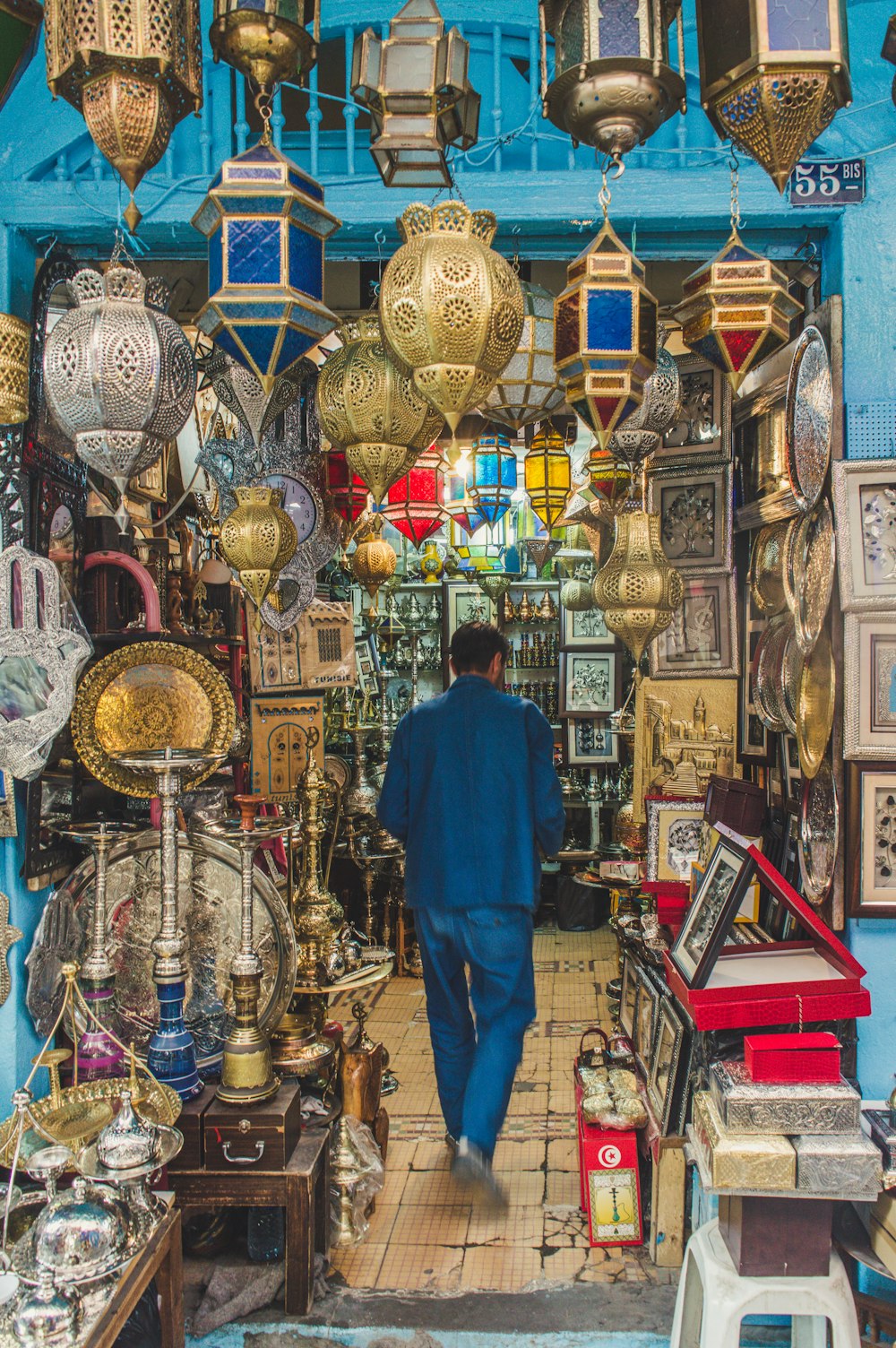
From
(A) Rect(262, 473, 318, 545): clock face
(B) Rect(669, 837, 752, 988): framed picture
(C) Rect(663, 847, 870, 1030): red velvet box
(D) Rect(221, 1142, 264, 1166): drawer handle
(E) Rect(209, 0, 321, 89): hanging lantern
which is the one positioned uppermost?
(E) Rect(209, 0, 321, 89): hanging lantern

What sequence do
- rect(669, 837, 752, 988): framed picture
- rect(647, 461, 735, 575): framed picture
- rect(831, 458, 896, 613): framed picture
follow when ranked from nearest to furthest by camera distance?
1. rect(669, 837, 752, 988): framed picture
2. rect(831, 458, 896, 613): framed picture
3. rect(647, 461, 735, 575): framed picture

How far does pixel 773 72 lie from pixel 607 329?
687mm

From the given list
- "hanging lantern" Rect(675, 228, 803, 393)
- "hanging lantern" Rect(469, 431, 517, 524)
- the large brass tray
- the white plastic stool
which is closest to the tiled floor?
the white plastic stool

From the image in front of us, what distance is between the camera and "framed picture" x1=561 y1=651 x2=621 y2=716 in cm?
758

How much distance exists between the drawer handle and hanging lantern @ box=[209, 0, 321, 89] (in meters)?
2.32

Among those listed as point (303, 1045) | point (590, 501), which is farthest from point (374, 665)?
point (303, 1045)

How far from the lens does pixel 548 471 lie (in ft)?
13.5

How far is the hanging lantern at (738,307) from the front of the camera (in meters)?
2.23

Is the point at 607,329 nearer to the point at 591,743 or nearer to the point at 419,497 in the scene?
the point at 419,497

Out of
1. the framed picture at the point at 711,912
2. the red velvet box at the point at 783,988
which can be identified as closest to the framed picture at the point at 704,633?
the framed picture at the point at 711,912

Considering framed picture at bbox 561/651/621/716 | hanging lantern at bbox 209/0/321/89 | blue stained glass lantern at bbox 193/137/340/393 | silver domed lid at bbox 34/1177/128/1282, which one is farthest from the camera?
framed picture at bbox 561/651/621/716

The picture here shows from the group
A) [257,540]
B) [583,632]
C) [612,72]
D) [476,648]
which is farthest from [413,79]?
[583,632]

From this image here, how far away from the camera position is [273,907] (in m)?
2.94

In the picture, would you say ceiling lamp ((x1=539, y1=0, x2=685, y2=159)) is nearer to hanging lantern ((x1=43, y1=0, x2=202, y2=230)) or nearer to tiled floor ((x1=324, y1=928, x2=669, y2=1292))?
hanging lantern ((x1=43, y1=0, x2=202, y2=230))
